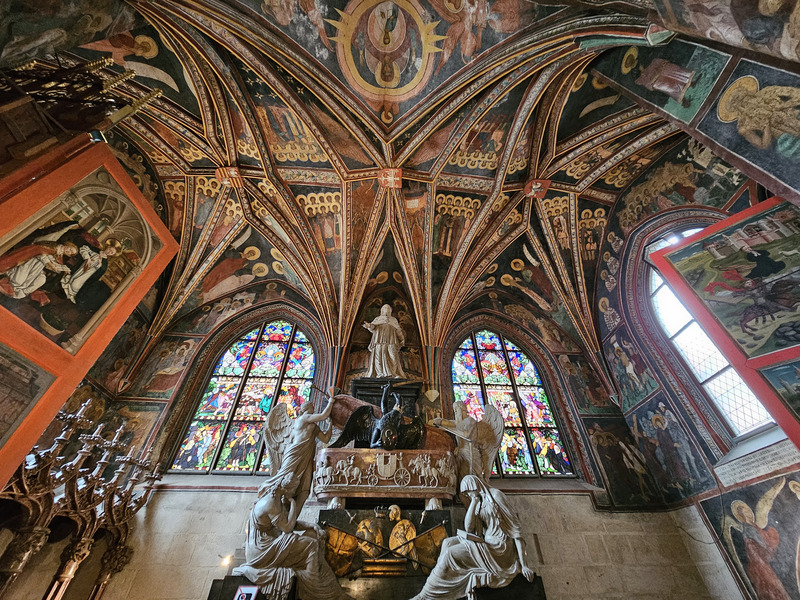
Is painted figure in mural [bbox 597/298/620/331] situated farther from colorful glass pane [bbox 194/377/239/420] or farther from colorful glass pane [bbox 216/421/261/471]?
colorful glass pane [bbox 194/377/239/420]

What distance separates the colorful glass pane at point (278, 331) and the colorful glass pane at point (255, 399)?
4.75 ft

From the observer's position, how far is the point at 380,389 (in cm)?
734

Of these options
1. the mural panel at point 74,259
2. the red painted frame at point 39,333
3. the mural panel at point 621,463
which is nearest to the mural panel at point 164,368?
the red painted frame at point 39,333

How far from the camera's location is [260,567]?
4.35 metres

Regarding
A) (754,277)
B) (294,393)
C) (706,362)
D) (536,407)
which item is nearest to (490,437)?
(536,407)

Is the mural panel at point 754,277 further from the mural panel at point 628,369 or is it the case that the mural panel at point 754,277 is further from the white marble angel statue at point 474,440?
the white marble angel statue at point 474,440

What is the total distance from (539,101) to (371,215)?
4715 millimetres

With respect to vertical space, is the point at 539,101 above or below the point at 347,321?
above

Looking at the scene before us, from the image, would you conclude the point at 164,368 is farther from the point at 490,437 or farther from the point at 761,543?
the point at 761,543

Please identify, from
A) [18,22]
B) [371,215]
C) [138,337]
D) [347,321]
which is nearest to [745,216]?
[371,215]

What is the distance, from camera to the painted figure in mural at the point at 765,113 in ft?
11.2

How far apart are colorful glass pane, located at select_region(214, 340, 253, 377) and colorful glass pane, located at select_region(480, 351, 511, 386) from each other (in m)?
6.67

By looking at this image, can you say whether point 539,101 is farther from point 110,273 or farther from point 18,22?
point 110,273

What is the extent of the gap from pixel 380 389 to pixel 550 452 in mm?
4492
